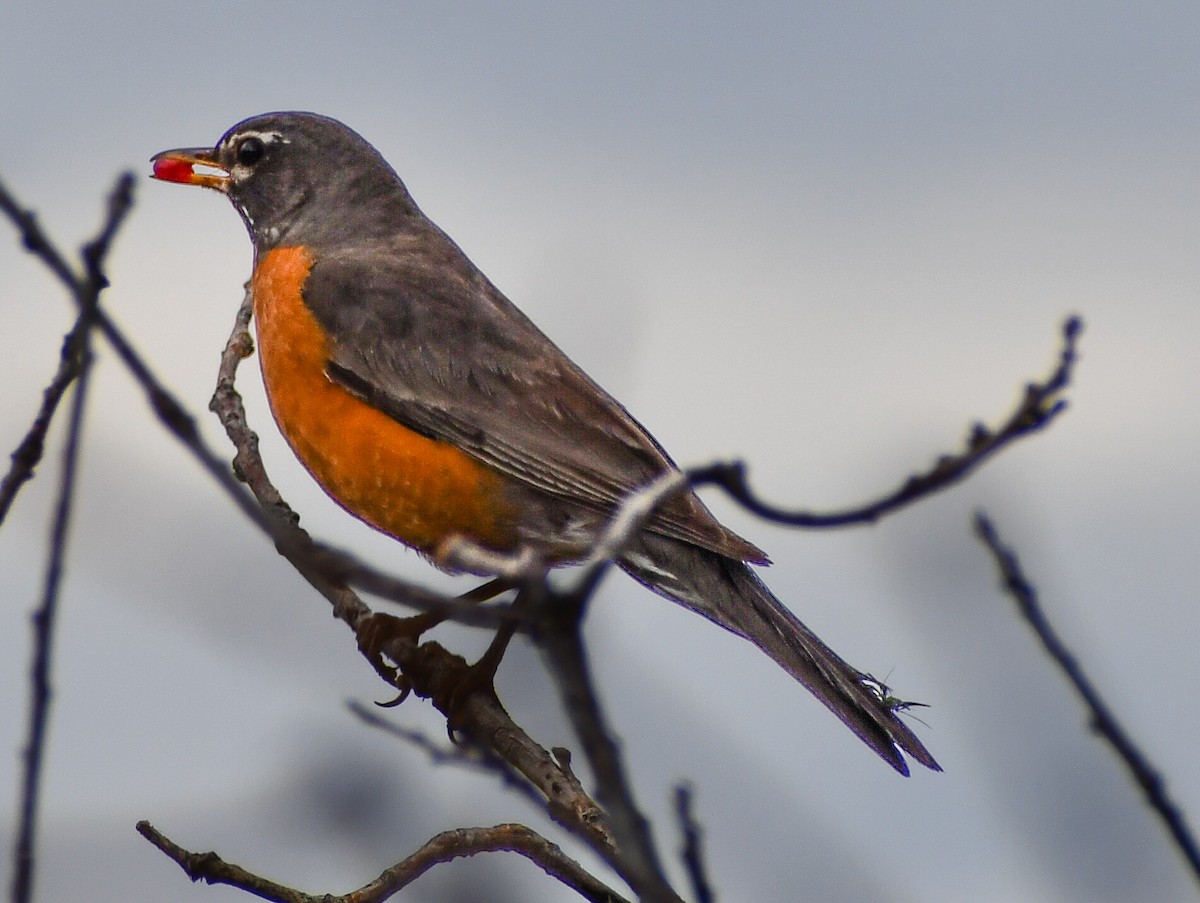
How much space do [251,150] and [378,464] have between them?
266 centimetres

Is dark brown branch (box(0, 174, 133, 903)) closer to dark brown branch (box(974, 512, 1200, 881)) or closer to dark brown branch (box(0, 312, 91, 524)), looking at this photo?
dark brown branch (box(0, 312, 91, 524))

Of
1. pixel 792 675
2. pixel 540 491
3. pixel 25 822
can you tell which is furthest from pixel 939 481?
pixel 540 491

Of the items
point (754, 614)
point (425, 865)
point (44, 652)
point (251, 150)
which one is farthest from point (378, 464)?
point (44, 652)

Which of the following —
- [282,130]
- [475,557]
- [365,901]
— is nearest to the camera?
[475,557]

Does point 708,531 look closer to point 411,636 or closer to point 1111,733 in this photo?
point 411,636

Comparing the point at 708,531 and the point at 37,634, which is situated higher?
the point at 708,531

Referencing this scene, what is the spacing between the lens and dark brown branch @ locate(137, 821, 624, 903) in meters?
3.34

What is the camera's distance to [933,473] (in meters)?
1.78

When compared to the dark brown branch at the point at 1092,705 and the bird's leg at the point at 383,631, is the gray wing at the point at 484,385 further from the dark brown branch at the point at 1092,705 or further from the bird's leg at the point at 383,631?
the dark brown branch at the point at 1092,705

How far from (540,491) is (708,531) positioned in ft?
2.25

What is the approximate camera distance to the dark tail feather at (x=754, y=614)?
467cm

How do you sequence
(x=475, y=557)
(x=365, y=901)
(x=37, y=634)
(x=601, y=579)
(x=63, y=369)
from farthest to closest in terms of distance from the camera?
(x=365, y=901)
(x=63, y=369)
(x=37, y=634)
(x=475, y=557)
(x=601, y=579)

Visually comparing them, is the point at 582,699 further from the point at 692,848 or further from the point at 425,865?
the point at 425,865

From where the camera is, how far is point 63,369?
2.71 metres
